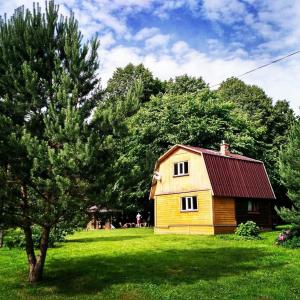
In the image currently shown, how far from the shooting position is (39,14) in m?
12.6

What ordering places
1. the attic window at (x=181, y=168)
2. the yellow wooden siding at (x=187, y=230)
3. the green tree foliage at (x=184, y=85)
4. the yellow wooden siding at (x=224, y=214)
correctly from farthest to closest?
1. the green tree foliage at (x=184, y=85)
2. the attic window at (x=181, y=168)
3. the yellow wooden siding at (x=224, y=214)
4. the yellow wooden siding at (x=187, y=230)

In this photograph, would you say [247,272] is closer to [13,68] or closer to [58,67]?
[58,67]

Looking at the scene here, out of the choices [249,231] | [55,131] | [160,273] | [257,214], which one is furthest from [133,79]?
[55,131]

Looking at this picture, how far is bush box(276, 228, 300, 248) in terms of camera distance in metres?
20.4

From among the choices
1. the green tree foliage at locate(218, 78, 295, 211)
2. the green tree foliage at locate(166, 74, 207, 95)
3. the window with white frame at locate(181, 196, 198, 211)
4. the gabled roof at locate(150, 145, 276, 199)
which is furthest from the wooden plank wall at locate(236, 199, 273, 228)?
the green tree foliage at locate(166, 74, 207, 95)

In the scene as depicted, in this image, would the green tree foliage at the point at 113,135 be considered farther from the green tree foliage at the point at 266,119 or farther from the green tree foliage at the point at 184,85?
the green tree foliage at the point at 184,85

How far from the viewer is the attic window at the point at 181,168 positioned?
3105 cm

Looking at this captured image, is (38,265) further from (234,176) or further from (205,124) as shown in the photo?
(205,124)

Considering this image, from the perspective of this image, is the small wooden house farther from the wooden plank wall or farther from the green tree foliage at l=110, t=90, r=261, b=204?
the green tree foliage at l=110, t=90, r=261, b=204

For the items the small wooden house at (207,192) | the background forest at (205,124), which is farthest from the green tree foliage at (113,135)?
the small wooden house at (207,192)

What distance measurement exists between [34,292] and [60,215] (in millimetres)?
2434

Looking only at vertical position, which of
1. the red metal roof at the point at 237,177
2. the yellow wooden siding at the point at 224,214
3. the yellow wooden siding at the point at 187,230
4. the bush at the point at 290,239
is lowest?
the bush at the point at 290,239

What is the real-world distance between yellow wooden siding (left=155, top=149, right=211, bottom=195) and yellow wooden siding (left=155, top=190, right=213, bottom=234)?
44cm

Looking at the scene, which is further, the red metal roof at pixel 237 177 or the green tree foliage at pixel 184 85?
the green tree foliage at pixel 184 85
